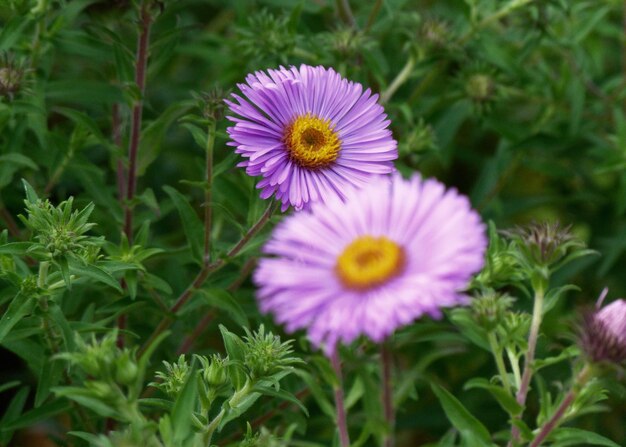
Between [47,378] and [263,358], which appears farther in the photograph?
[47,378]

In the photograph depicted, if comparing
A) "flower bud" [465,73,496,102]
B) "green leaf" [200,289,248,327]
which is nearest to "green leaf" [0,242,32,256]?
"green leaf" [200,289,248,327]

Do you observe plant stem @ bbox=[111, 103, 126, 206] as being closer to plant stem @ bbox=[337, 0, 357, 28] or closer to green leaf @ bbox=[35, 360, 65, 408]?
green leaf @ bbox=[35, 360, 65, 408]

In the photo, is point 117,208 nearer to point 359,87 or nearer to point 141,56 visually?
point 141,56

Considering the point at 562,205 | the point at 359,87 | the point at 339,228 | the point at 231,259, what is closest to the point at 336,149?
the point at 359,87

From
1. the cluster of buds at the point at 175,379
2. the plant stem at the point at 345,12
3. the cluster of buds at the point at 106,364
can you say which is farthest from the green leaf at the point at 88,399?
the plant stem at the point at 345,12

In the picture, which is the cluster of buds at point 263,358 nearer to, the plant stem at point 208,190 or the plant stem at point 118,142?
the plant stem at point 208,190

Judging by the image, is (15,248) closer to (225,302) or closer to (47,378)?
(47,378)

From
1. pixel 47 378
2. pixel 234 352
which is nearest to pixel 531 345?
→ pixel 234 352
